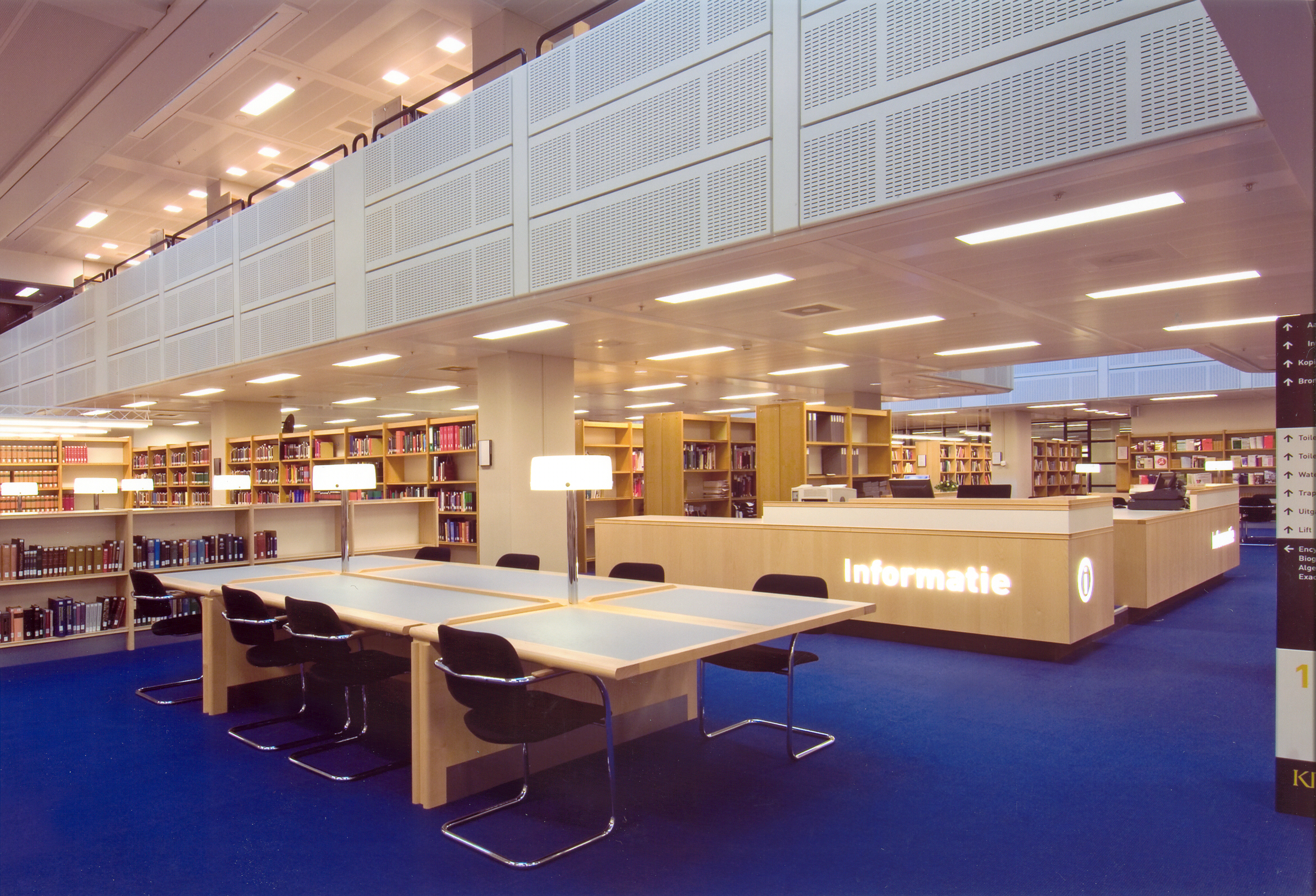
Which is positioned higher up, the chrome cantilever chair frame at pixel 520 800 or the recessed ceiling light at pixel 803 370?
the recessed ceiling light at pixel 803 370

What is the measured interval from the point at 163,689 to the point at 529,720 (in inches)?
153

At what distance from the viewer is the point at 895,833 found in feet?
10.1

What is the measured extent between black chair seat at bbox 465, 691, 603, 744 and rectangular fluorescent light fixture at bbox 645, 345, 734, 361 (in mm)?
4982

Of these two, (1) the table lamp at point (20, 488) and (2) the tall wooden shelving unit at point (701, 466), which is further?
(2) the tall wooden shelving unit at point (701, 466)

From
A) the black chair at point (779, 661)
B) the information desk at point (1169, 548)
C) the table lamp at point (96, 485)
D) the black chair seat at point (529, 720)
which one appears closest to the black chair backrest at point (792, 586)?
the black chair at point (779, 661)

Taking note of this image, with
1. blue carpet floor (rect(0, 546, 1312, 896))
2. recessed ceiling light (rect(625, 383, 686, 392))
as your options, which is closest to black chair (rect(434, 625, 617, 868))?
blue carpet floor (rect(0, 546, 1312, 896))

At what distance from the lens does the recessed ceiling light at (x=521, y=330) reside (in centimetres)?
640

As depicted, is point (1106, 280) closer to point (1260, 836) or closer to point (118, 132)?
point (1260, 836)

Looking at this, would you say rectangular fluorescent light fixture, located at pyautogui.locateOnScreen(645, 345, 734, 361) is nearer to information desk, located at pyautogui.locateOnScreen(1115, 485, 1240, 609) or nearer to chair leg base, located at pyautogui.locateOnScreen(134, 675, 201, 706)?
information desk, located at pyautogui.locateOnScreen(1115, 485, 1240, 609)

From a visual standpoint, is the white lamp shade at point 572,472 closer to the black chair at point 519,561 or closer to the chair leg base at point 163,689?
the black chair at point 519,561

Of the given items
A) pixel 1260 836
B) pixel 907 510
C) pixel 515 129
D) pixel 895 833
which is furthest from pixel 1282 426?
pixel 515 129

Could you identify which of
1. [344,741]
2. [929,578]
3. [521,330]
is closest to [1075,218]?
[929,578]

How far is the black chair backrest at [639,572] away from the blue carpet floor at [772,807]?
0.87m

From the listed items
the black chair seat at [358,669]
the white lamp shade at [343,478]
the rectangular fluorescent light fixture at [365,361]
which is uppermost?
the rectangular fluorescent light fixture at [365,361]
